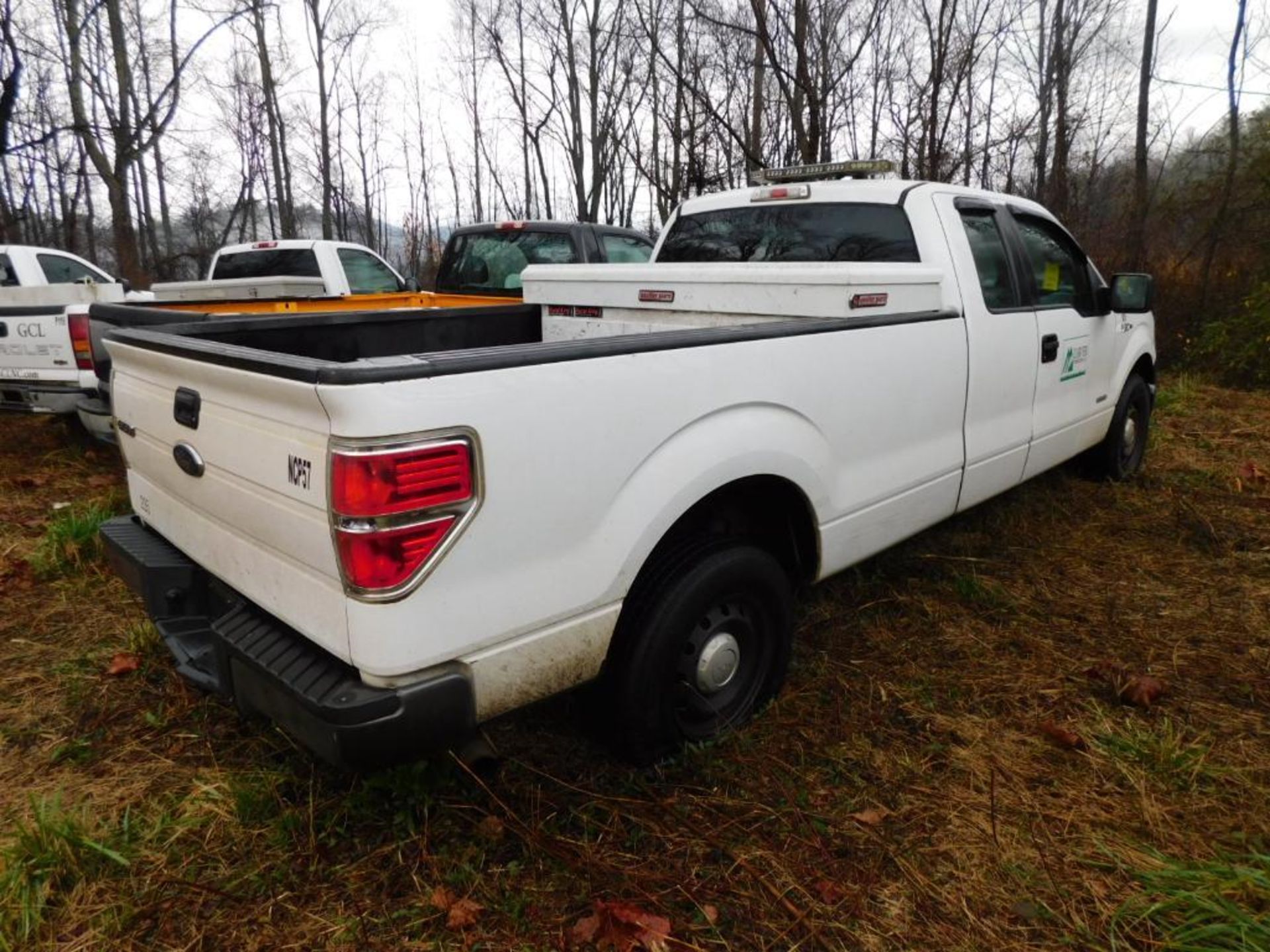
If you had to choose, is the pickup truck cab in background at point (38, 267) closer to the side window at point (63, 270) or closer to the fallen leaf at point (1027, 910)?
the side window at point (63, 270)

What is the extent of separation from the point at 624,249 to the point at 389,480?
7.34 m

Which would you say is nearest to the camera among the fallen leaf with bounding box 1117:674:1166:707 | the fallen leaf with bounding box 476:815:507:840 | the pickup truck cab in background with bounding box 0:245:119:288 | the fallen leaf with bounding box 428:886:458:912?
the fallen leaf with bounding box 428:886:458:912

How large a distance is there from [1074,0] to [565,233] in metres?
16.8

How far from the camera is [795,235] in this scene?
13.8 feet

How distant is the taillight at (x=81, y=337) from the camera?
18.9 ft

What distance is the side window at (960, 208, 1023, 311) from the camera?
12.5 ft

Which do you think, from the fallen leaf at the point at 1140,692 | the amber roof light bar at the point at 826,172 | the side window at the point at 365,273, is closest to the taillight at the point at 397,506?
the fallen leaf at the point at 1140,692

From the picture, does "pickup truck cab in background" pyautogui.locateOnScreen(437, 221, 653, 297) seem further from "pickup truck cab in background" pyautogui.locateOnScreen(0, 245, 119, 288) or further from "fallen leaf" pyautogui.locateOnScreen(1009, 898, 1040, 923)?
"fallen leaf" pyautogui.locateOnScreen(1009, 898, 1040, 923)

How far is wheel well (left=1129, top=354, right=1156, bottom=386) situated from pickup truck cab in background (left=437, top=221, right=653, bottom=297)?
4.51m

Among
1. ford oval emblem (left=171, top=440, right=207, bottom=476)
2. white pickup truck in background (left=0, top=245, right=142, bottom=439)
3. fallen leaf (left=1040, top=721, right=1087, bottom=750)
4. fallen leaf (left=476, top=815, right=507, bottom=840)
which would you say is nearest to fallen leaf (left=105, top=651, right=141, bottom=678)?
ford oval emblem (left=171, top=440, right=207, bottom=476)

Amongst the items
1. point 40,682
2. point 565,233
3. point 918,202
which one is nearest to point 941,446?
point 918,202

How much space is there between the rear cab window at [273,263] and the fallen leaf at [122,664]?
712 cm

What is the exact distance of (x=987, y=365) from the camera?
364cm

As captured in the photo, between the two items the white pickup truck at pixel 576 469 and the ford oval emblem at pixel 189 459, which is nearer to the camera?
the white pickup truck at pixel 576 469
